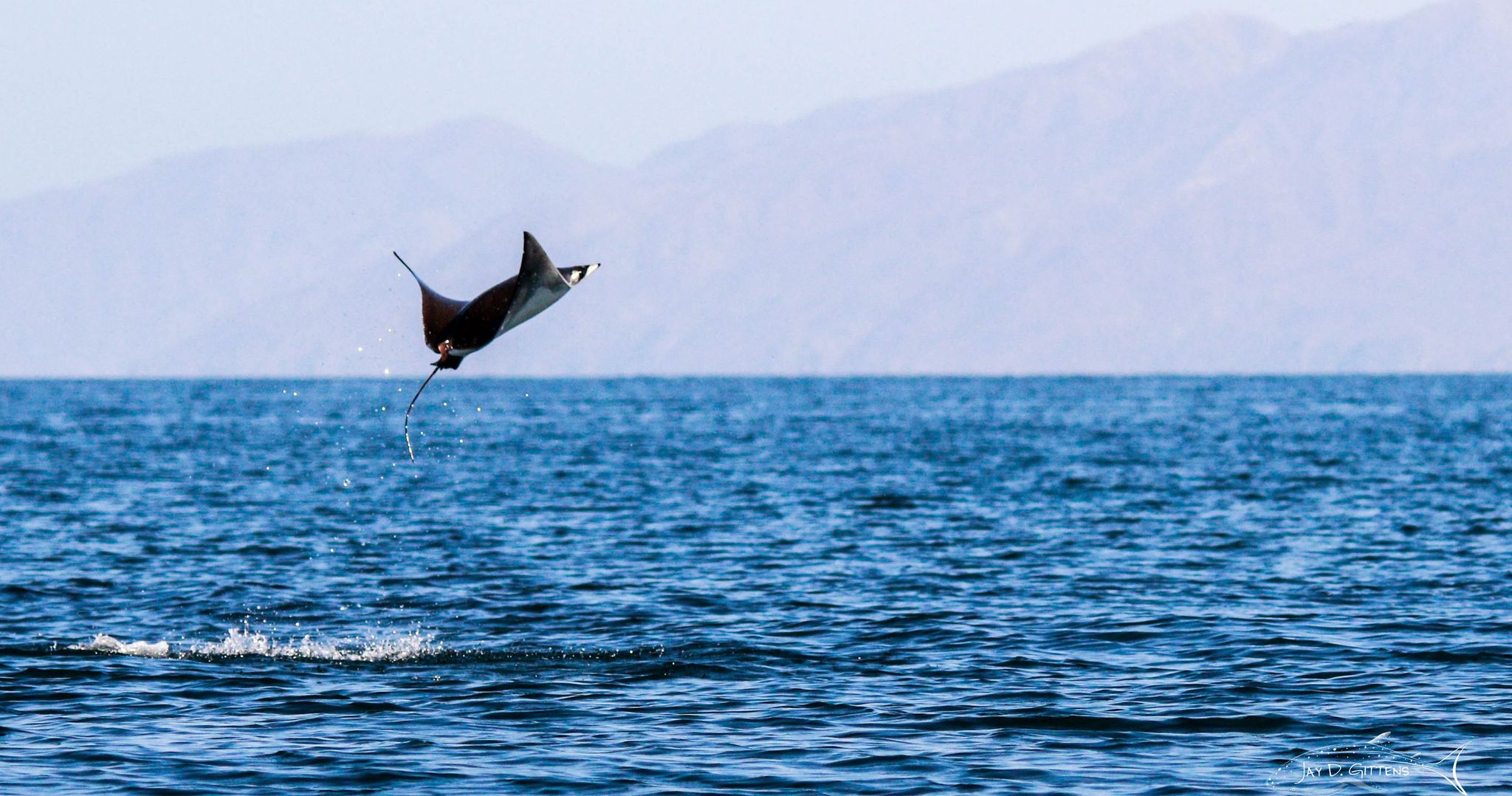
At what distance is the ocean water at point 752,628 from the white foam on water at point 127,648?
0.08m

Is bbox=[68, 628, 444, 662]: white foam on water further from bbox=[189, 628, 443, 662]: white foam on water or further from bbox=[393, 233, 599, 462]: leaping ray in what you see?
bbox=[393, 233, 599, 462]: leaping ray

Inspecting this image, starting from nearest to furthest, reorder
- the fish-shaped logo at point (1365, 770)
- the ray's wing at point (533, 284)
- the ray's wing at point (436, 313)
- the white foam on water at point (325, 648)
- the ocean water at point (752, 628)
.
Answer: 1. the fish-shaped logo at point (1365, 770)
2. the ocean water at point (752, 628)
3. the ray's wing at point (533, 284)
4. the ray's wing at point (436, 313)
5. the white foam on water at point (325, 648)

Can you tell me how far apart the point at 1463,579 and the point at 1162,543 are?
284 inches

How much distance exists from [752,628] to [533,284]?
26.5ft

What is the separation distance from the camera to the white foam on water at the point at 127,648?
75.4 ft

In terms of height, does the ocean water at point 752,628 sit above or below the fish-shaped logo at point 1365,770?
above

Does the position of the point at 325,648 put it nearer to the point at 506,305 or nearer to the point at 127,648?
the point at 127,648

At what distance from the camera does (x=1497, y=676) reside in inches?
825

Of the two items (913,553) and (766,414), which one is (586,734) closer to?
(913,553)

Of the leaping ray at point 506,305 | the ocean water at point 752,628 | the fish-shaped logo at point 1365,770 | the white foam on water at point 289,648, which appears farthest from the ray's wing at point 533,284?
the fish-shaped logo at point 1365,770

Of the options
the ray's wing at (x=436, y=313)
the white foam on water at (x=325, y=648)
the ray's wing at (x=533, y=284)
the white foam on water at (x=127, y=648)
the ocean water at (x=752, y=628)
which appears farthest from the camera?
the white foam on water at (x=325, y=648)

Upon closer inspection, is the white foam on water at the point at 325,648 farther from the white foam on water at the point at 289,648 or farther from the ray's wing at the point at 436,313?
the ray's wing at the point at 436,313

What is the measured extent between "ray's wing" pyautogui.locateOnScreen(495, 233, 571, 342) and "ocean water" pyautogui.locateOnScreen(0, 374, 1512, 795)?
404 centimetres

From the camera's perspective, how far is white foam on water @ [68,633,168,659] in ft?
75.4
